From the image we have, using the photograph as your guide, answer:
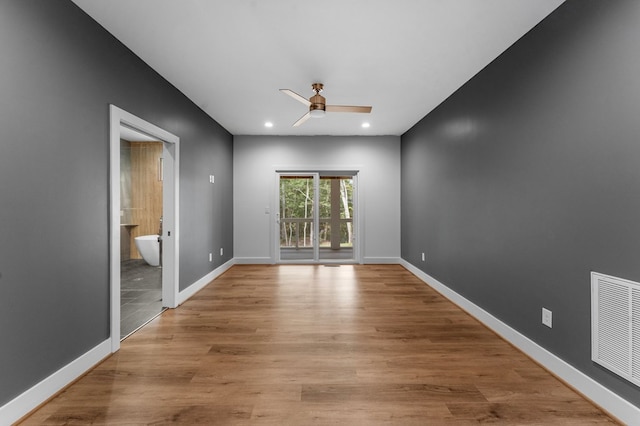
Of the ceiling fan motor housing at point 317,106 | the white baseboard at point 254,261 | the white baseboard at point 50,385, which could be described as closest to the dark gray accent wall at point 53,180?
the white baseboard at point 50,385

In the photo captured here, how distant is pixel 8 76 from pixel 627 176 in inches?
Answer: 138

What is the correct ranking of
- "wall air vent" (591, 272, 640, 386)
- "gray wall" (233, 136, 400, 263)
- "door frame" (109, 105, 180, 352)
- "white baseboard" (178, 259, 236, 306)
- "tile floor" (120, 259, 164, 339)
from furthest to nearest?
"gray wall" (233, 136, 400, 263) < "white baseboard" (178, 259, 236, 306) < "tile floor" (120, 259, 164, 339) < "door frame" (109, 105, 180, 352) < "wall air vent" (591, 272, 640, 386)

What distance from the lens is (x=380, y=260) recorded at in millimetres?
6094

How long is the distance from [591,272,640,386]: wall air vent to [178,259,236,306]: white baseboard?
390cm

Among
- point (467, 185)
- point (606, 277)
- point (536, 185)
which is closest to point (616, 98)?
point (536, 185)

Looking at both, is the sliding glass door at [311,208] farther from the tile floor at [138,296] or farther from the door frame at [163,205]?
the door frame at [163,205]

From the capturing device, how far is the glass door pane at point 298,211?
6281 mm

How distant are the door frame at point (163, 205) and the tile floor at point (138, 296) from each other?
262mm

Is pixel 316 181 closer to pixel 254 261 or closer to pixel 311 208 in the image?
pixel 311 208

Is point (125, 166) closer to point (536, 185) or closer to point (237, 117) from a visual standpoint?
point (237, 117)

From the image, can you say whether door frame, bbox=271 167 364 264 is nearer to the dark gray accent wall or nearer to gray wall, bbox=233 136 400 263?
gray wall, bbox=233 136 400 263

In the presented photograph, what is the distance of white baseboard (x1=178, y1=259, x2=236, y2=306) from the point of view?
3.76 metres

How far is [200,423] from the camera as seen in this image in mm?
1659

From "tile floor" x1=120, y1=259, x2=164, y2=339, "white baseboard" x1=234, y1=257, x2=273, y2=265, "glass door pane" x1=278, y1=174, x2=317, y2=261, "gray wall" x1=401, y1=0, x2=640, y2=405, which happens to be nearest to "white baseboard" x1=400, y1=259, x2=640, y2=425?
"gray wall" x1=401, y1=0, x2=640, y2=405
